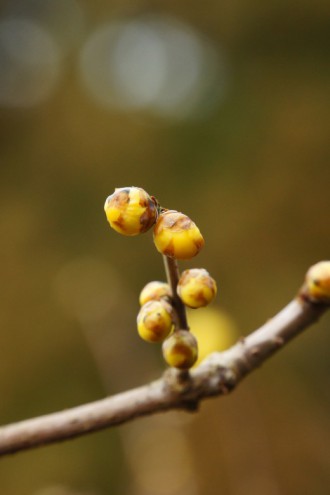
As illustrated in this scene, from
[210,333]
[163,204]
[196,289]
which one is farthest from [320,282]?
[163,204]

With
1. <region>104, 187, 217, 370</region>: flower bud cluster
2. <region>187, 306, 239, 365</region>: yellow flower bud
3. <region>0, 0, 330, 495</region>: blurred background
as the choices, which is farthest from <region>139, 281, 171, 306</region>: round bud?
<region>0, 0, 330, 495</region>: blurred background

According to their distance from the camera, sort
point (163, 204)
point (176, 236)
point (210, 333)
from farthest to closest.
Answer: point (163, 204) < point (210, 333) < point (176, 236)

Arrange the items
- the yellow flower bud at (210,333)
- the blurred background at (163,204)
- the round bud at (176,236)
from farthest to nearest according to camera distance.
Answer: the blurred background at (163,204) < the yellow flower bud at (210,333) < the round bud at (176,236)

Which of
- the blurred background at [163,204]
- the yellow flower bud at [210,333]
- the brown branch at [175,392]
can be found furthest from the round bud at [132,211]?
the blurred background at [163,204]

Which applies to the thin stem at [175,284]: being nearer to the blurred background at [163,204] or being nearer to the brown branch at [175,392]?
the brown branch at [175,392]

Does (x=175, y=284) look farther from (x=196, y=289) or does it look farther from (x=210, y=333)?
(x=210, y=333)

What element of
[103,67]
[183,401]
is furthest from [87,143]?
[183,401]
